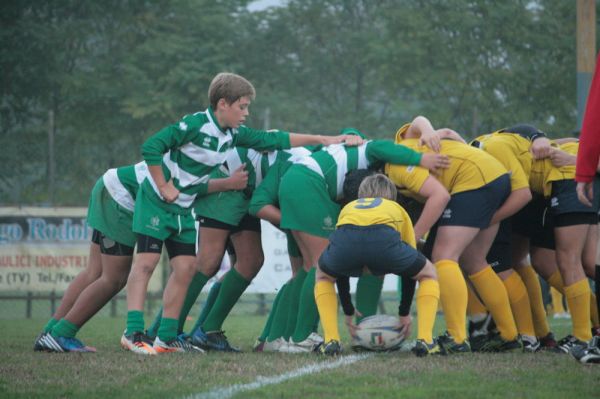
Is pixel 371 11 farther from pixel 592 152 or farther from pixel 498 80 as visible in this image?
pixel 592 152

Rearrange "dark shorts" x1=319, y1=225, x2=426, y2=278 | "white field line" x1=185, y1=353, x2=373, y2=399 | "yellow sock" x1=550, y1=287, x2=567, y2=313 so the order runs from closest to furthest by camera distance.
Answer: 1. "white field line" x1=185, y1=353, x2=373, y2=399
2. "dark shorts" x1=319, y1=225, x2=426, y2=278
3. "yellow sock" x1=550, y1=287, x2=567, y2=313

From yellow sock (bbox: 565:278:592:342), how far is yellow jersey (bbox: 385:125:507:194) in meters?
1.01

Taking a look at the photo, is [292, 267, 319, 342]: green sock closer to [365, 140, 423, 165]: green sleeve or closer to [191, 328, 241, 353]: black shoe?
[191, 328, 241, 353]: black shoe

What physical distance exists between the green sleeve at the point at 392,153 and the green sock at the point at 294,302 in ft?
3.45

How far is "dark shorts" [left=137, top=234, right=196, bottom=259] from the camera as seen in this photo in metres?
7.53

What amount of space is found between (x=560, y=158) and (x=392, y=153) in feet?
4.30

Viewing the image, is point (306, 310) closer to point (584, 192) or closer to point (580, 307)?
point (580, 307)

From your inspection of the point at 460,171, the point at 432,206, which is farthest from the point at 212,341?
the point at 460,171

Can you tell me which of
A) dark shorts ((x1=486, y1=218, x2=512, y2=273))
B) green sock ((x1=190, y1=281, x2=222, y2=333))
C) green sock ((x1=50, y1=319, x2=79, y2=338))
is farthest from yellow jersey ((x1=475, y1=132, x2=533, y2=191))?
green sock ((x1=50, y1=319, x2=79, y2=338))

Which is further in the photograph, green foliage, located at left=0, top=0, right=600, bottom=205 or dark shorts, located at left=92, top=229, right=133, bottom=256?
green foliage, located at left=0, top=0, right=600, bottom=205

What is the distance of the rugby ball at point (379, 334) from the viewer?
23.8ft

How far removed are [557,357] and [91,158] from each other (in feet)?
78.9

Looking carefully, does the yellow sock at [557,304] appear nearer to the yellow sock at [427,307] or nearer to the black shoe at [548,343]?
the black shoe at [548,343]

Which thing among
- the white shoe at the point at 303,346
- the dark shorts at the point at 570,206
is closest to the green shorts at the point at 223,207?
the white shoe at the point at 303,346
